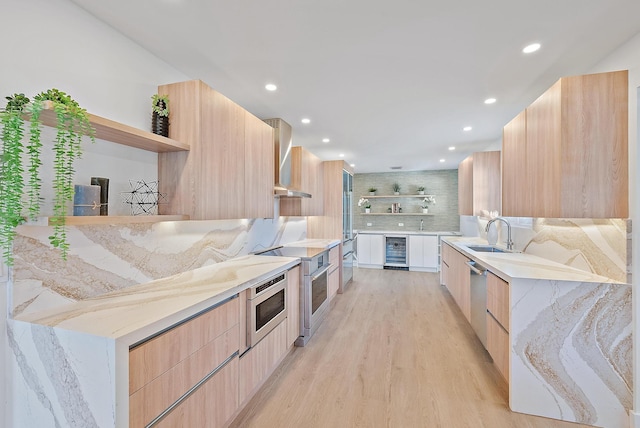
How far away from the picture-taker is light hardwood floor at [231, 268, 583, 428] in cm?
187

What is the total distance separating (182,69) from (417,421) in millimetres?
3128

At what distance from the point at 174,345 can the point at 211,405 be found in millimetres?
513

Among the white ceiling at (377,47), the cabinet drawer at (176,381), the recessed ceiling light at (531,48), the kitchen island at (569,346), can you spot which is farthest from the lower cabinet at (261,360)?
the recessed ceiling light at (531,48)

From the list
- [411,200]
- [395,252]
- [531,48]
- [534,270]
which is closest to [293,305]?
[534,270]

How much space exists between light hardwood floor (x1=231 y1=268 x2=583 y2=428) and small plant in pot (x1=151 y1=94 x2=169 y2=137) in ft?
6.69

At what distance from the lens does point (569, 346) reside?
1.84 meters

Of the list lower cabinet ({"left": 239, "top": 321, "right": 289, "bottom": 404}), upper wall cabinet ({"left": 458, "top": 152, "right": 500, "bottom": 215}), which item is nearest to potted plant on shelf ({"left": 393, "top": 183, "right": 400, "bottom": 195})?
upper wall cabinet ({"left": 458, "top": 152, "right": 500, "bottom": 215})

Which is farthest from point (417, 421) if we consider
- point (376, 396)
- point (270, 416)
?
point (270, 416)

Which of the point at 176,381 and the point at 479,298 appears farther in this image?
the point at 479,298

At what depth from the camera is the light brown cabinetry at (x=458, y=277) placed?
3.31m

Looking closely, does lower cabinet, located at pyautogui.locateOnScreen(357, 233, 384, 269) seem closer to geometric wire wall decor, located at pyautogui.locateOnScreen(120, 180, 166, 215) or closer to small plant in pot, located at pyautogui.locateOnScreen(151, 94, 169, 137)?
geometric wire wall decor, located at pyautogui.locateOnScreen(120, 180, 166, 215)

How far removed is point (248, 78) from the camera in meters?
2.35

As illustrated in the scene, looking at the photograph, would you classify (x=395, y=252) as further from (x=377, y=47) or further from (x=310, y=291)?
(x=377, y=47)

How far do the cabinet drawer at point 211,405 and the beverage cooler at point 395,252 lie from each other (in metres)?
5.37
